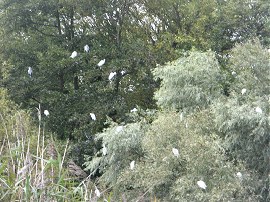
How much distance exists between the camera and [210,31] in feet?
41.8

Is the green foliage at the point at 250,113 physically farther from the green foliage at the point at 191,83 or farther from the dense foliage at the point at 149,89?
the green foliage at the point at 191,83

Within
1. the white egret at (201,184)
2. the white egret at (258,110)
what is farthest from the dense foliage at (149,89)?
the white egret at (201,184)

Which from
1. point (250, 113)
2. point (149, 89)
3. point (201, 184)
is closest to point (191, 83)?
point (250, 113)

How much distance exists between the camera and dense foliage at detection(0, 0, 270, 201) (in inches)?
290

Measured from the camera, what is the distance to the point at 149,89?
1273 cm

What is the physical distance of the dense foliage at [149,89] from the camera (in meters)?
7.37

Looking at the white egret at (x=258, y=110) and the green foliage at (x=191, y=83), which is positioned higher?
the green foliage at (x=191, y=83)

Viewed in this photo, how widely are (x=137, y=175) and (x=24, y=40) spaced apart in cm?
646

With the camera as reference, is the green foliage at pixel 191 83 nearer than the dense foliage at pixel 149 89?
No

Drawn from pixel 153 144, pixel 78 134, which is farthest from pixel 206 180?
pixel 78 134

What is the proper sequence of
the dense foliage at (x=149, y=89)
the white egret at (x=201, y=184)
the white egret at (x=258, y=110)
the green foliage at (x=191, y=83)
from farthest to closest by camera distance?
the green foliage at (x=191, y=83) → the dense foliage at (x=149, y=89) → the white egret at (x=258, y=110) → the white egret at (x=201, y=184)

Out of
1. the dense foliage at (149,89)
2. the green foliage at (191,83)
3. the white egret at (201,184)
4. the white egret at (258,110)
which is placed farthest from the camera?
the green foliage at (191,83)

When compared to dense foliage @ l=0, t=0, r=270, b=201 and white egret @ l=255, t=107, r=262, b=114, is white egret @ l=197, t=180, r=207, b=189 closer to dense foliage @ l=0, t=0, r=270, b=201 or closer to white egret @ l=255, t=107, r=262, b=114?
dense foliage @ l=0, t=0, r=270, b=201

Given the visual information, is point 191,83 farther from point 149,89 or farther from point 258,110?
point 149,89
